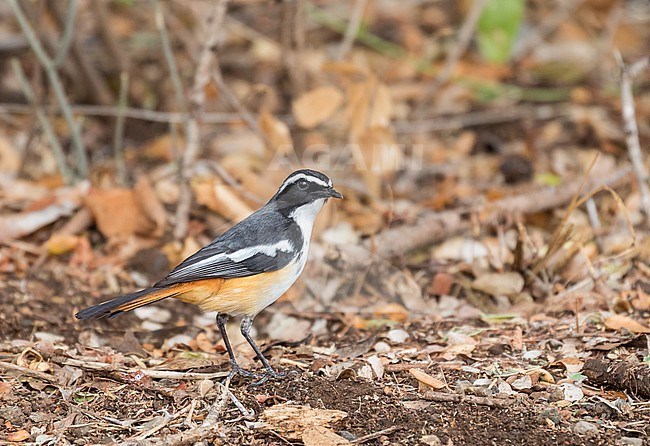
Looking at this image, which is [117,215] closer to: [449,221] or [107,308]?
[107,308]

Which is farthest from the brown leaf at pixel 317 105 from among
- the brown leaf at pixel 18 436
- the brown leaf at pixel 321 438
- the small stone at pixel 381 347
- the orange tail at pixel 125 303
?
the brown leaf at pixel 18 436

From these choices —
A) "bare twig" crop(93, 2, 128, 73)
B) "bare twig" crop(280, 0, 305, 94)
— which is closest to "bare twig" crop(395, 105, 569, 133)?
"bare twig" crop(280, 0, 305, 94)

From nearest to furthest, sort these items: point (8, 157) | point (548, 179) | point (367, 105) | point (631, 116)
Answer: point (631, 116) → point (367, 105) → point (548, 179) → point (8, 157)

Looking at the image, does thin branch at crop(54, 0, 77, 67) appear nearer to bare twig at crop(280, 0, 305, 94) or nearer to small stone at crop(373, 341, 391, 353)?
bare twig at crop(280, 0, 305, 94)

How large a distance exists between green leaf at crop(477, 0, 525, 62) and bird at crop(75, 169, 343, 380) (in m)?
4.04

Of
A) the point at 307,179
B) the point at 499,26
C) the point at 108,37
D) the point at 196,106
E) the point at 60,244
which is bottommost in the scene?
the point at 60,244

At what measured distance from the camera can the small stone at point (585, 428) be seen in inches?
151

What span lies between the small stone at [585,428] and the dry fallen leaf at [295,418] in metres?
1.01

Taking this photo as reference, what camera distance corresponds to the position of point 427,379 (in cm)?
439

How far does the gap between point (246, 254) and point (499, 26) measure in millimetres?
4671

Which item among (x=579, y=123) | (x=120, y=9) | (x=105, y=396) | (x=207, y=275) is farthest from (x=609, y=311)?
(x=120, y=9)

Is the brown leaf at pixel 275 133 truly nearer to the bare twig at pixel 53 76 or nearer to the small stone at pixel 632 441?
the bare twig at pixel 53 76

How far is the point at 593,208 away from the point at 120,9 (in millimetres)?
6187

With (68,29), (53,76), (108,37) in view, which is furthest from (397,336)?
(108,37)
